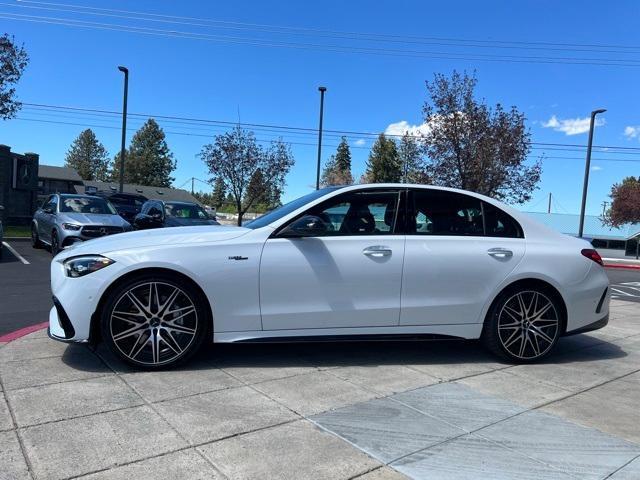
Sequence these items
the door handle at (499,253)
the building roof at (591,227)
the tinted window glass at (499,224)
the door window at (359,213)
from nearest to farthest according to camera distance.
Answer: the door window at (359,213) < the door handle at (499,253) < the tinted window glass at (499,224) < the building roof at (591,227)

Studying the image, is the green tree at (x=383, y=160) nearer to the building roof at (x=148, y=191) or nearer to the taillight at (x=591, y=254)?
the building roof at (x=148, y=191)

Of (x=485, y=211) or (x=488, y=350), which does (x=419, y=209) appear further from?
(x=488, y=350)

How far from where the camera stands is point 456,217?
5.08 m

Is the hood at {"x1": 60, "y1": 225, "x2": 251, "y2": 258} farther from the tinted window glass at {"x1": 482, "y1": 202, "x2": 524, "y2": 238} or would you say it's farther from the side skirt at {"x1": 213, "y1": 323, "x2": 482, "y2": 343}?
the tinted window glass at {"x1": 482, "y1": 202, "x2": 524, "y2": 238}

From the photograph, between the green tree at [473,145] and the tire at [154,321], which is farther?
the green tree at [473,145]

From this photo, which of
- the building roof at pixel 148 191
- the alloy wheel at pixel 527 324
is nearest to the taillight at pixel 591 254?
the alloy wheel at pixel 527 324

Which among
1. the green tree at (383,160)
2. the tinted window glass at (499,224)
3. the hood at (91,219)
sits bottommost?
the hood at (91,219)

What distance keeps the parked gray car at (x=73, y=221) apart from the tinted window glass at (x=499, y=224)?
978 centimetres

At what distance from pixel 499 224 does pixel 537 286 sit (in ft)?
2.21

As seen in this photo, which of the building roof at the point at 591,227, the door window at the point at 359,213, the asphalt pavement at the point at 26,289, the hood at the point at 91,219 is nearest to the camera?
the door window at the point at 359,213

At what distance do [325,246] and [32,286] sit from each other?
21.7ft

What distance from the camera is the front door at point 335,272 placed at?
447cm

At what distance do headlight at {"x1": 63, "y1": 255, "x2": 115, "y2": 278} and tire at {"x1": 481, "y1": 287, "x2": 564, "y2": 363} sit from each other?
3.39 metres

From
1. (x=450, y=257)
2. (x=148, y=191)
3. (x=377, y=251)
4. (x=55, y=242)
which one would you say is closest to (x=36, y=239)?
(x=55, y=242)
